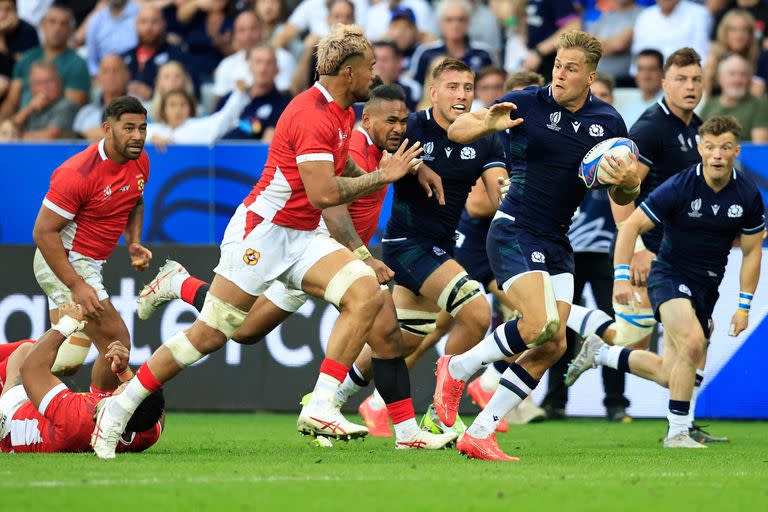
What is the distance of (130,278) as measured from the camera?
12.5 metres

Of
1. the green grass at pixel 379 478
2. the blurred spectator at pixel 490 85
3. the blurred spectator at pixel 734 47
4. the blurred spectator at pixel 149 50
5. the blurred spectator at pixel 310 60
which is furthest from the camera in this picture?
the blurred spectator at pixel 149 50

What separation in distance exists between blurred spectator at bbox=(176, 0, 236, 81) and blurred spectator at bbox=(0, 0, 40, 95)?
7.07 ft

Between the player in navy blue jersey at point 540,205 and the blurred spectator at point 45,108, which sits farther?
the blurred spectator at point 45,108

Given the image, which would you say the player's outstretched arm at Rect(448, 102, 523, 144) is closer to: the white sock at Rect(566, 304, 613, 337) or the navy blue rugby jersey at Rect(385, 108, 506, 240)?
the navy blue rugby jersey at Rect(385, 108, 506, 240)

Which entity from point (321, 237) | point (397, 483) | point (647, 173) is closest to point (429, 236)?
point (321, 237)

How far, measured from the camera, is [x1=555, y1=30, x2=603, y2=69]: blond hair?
8117mm

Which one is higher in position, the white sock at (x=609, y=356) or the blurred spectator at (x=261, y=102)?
the blurred spectator at (x=261, y=102)

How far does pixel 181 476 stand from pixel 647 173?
5.20 metres

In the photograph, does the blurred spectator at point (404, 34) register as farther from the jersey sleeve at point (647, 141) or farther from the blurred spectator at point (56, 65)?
the jersey sleeve at point (647, 141)

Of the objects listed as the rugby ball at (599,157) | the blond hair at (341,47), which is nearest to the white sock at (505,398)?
the rugby ball at (599,157)

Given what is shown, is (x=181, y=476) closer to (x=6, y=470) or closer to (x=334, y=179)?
(x=6, y=470)

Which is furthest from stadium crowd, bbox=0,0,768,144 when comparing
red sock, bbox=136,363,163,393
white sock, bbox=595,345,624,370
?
red sock, bbox=136,363,163,393

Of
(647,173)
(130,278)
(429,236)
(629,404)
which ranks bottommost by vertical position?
(629,404)

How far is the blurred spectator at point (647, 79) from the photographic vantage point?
541 inches
